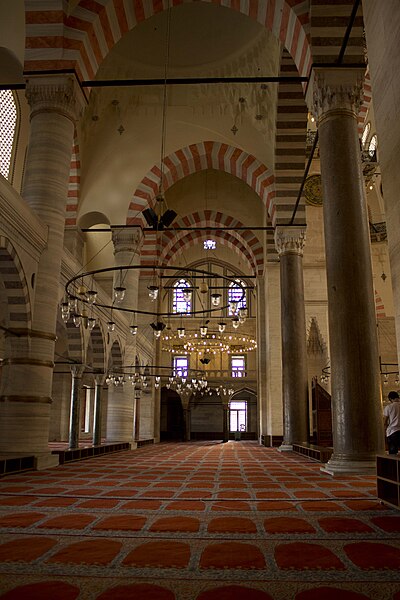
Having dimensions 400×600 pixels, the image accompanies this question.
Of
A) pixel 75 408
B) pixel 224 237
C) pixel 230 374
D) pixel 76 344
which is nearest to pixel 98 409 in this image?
pixel 75 408

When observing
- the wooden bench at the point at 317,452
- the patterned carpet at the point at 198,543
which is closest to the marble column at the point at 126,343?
the wooden bench at the point at 317,452

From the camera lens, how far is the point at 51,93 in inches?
307

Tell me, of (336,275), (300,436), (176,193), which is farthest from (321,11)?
(176,193)

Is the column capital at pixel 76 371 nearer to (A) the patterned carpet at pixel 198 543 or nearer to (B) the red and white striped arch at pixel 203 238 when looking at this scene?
(A) the patterned carpet at pixel 198 543

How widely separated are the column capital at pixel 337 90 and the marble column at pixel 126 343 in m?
7.12

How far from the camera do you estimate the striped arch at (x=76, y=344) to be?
1040cm

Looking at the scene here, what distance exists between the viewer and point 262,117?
12609mm

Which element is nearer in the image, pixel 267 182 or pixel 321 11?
pixel 321 11

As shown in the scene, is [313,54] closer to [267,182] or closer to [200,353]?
[267,182]

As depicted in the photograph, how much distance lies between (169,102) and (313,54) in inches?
292

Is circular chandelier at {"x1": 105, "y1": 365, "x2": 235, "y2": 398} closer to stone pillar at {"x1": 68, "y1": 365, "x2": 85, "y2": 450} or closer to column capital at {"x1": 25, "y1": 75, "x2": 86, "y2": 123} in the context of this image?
stone pillar at {"x1": 68, "y1": 365, "x2": 85, "y2": 450}

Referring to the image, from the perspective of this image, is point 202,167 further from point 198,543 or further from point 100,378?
point 198,543

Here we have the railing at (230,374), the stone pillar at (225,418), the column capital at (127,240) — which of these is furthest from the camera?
the railing at (230,374)

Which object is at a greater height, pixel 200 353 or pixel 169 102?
pixel 169 102
